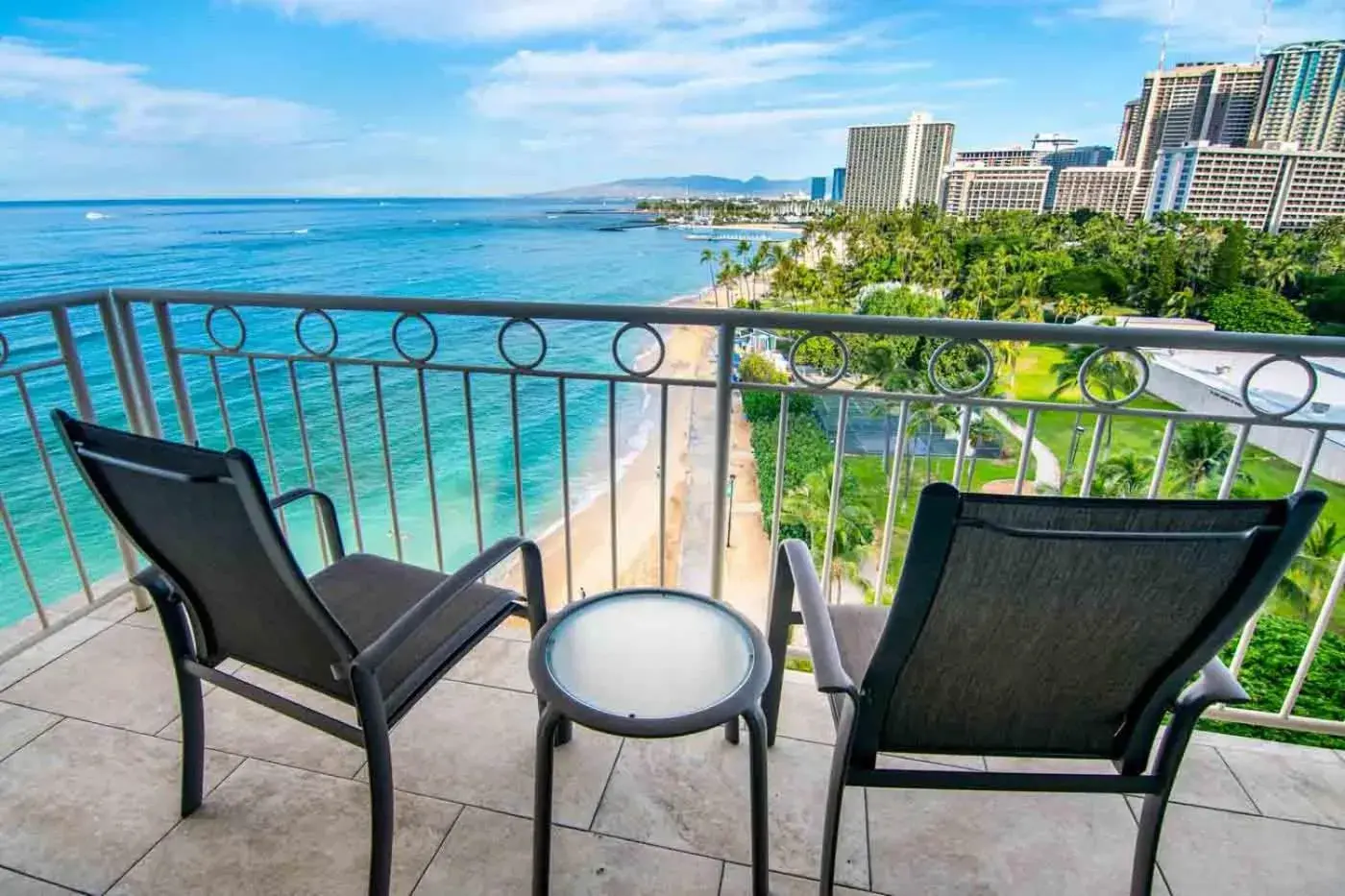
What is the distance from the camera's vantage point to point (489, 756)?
1.63 m

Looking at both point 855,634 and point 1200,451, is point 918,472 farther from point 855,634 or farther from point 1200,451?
point 855,634

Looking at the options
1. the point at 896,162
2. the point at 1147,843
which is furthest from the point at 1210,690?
the point at 896,162

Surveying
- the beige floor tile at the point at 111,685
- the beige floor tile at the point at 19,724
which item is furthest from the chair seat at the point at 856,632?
the beige floor tile at the point at 19,724

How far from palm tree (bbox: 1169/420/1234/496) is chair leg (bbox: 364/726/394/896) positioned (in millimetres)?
13524

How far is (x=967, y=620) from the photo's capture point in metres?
0.95

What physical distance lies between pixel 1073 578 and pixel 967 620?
0.15 meters

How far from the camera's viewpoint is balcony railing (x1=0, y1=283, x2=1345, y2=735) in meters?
1.52

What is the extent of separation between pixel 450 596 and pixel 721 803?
84 centimetres

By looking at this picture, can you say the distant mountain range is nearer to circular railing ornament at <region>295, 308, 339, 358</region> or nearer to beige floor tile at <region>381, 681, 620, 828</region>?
circular railing ornament at <region>295, 308, 339, 358</region>

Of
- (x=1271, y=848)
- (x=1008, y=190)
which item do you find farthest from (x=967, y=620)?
(x=1008, y=190)

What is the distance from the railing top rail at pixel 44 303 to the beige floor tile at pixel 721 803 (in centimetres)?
194

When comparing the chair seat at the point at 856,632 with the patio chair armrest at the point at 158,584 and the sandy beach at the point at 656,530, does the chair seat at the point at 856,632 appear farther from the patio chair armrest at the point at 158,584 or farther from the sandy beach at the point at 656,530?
the sandy beach at the point at 656,530

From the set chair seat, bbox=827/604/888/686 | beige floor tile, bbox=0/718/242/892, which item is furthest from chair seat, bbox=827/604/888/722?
beige floor tile, bbox=0/718/242/892

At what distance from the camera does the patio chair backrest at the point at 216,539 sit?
0.96 meters
